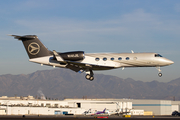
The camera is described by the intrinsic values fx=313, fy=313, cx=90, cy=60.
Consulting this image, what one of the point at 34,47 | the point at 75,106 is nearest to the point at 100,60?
the point at 34,47

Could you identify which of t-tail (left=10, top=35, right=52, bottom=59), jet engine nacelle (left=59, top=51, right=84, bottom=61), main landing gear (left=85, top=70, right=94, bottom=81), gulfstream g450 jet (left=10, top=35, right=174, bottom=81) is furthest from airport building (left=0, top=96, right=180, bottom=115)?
jet engine nacelle (left=59, top=51, right=84, bottom=61)

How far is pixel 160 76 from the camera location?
169 feet

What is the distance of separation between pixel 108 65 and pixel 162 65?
8914 millimetres

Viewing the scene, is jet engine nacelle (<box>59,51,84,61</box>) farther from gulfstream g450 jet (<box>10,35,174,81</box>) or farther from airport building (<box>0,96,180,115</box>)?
airport building (<box>0,96,180,115</box>)

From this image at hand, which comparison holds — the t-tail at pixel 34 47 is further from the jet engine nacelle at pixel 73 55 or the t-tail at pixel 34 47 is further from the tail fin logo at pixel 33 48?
the jet engine nacelle at pixel 73 55

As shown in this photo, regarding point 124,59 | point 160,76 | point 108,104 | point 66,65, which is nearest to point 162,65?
point 160,76

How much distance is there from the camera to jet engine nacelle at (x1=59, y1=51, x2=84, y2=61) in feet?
167

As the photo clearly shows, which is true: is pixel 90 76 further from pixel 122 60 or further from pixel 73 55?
pixel 122 60

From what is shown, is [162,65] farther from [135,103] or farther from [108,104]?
[135,103]

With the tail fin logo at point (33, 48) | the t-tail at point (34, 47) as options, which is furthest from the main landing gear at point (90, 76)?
the tail fin logo at point (33, 48)

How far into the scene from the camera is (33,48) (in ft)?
180

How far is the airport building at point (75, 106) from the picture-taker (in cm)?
8229

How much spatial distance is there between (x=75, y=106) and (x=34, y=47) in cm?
6609

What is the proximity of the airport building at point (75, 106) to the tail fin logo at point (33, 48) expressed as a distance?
79.3ft
